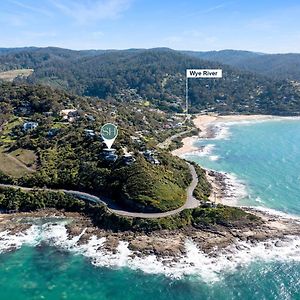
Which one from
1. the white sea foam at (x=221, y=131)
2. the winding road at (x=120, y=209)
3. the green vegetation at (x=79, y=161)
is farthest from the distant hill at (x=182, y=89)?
the winding road at (x=120, y=209)

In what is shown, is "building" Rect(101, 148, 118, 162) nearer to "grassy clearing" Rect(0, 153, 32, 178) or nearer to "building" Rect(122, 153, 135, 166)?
"building" Rect(122, 153, 135, 166)

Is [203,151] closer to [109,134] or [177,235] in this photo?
[109,134]

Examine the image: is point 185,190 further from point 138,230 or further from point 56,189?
point 56,189

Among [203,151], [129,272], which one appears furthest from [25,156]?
[203,151]

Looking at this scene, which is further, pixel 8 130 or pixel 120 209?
pixel 8 130

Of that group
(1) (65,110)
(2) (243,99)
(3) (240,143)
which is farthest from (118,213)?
(2) (243,99)

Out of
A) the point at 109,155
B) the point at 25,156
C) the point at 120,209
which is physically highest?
the point at 109,155
